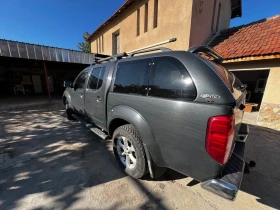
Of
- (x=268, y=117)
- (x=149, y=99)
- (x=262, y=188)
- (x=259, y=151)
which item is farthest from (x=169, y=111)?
(x=268, y=117)

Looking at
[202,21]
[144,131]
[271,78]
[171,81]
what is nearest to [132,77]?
[171,81]

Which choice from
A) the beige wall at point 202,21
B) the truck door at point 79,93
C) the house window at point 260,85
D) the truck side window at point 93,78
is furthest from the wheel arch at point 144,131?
the house window at point 260,85

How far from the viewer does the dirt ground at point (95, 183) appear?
5.91 feet

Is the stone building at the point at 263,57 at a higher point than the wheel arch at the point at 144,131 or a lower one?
higher

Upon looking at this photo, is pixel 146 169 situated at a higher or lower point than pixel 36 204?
higher

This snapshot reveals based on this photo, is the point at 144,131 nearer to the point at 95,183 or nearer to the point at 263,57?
the point at 95,183

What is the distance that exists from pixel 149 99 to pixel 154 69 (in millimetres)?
457

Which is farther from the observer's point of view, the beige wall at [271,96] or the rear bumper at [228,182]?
the beige wall at [271,96]

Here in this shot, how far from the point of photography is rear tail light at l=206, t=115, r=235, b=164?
1283 millimetres

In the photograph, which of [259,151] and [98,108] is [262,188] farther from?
[98,108]

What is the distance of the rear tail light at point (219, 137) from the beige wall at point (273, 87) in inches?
208

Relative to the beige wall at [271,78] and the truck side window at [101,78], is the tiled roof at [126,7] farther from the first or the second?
the beige wall at [271,78]

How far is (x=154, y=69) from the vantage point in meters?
1.89

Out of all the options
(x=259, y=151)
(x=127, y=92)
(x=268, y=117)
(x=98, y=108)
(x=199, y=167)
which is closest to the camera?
(x=199, y=167)
